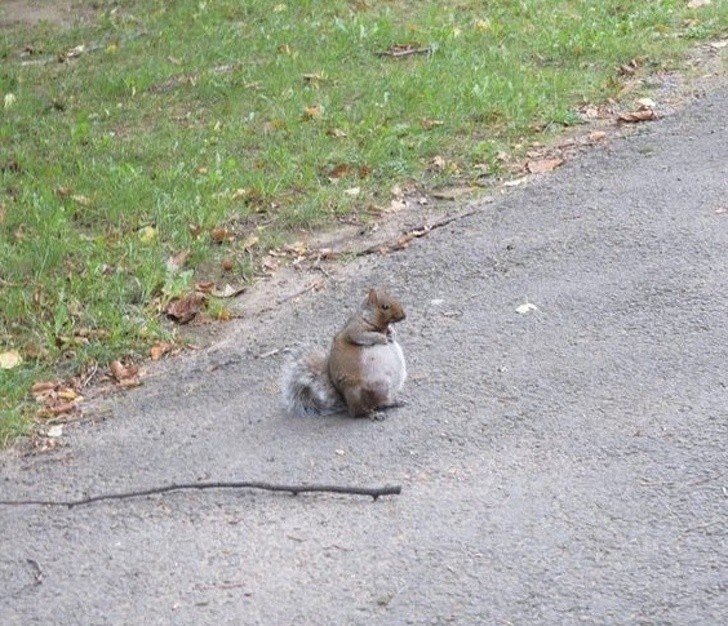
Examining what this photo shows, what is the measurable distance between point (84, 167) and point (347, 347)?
3266 mm

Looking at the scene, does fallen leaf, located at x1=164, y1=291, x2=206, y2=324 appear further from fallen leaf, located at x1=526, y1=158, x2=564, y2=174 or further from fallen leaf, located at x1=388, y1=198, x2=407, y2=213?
fallen leaf, located at x1=526, y1=158, x2=564, y2=174

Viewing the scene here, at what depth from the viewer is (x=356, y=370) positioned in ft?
16.5

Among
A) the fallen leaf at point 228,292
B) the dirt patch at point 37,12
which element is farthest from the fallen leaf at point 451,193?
the dirt patch at point 37,12

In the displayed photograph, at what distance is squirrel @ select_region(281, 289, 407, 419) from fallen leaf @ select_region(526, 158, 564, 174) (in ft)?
8.76

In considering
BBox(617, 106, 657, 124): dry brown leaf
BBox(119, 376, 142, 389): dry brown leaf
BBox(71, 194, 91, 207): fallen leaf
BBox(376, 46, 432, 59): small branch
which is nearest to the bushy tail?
BBox(119, 376, 142, 389): dry brown leaf

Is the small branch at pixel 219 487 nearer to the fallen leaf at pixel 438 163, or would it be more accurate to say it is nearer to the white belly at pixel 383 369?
the white belly at pixel 383 369

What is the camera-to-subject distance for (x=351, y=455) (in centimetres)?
488

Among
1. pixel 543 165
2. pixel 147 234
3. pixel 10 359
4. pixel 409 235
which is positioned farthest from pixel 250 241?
pixel 543 165

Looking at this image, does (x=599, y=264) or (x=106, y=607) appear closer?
(x=106, y=607)

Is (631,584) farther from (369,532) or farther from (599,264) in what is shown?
(599,264)

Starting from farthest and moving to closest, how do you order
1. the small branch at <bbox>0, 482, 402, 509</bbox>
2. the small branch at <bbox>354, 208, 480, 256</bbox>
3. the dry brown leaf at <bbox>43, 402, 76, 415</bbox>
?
the small branch at <bbox>354, 208, 480, 256</bbox> → the dry brown leaf at <bbox>43, 402, 76, 415</bbox> → the small branch at <bbox>0, 482, 402, 509</bbox>

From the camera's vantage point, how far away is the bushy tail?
16.8 feet

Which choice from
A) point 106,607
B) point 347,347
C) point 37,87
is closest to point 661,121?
point 347,347

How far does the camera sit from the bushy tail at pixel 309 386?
513cm
